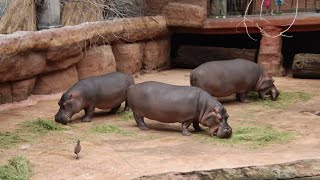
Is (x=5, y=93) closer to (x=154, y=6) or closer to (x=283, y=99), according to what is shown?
(x=283, y=99)

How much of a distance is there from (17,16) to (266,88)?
3834 millimetres

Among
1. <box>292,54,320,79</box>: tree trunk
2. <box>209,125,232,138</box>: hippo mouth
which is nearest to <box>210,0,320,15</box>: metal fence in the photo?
<box>292,54,320,79</box>: tree trunk

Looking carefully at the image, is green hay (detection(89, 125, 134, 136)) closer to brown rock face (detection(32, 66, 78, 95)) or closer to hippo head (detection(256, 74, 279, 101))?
brown rock face (detection(32, 66, 78, 95))

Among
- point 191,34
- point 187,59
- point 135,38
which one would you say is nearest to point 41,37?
point 135,38

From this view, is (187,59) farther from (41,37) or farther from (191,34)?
(41,37)

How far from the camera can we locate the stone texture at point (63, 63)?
28.0 feet

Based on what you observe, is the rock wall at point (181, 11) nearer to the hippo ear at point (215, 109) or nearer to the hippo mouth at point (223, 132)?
the hippo ear at point (215, 109)

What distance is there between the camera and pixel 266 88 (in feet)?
28.0

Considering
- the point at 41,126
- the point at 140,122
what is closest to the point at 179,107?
→ the point at 140,122

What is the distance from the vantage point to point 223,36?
12.9 metres

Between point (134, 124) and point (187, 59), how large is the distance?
5159 millimetres

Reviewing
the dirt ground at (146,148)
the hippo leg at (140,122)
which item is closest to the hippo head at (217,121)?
the dirt ground at (146,148)

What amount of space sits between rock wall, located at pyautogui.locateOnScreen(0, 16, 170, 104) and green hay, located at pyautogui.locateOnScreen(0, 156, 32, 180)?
2.48 m

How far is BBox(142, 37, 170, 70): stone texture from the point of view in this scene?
36.9 ft
